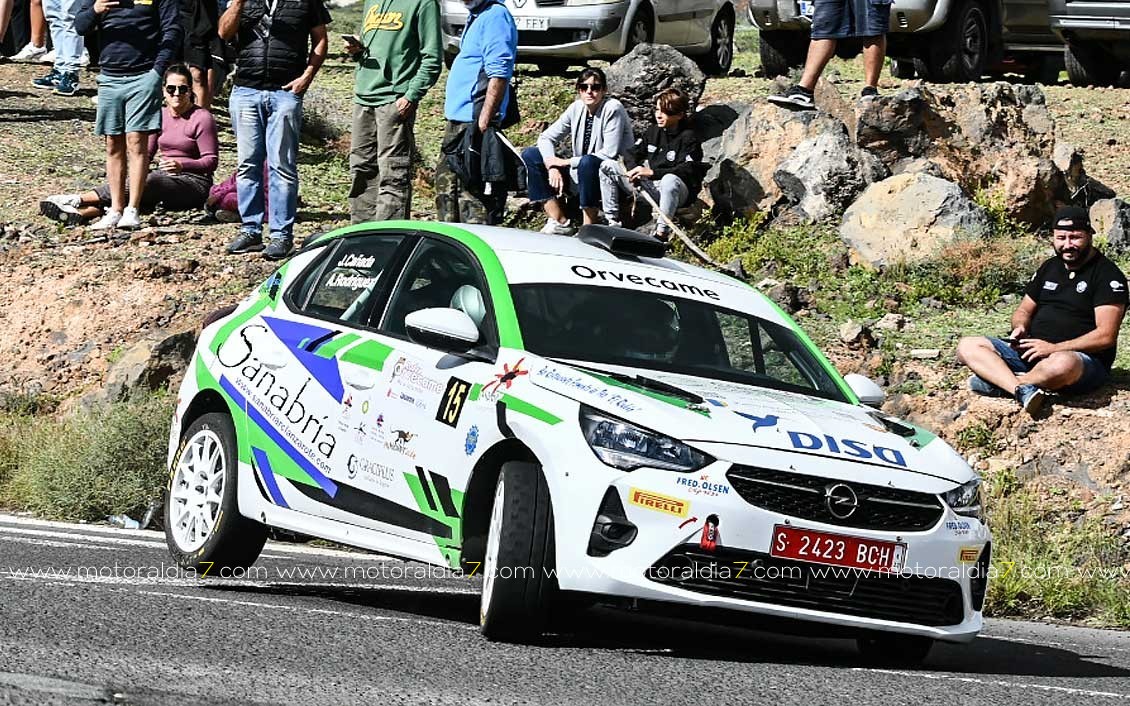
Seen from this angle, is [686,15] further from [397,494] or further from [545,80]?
[397,494]

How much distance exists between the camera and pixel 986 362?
12.0 metres

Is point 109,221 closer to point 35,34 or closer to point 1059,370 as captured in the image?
point 35,34

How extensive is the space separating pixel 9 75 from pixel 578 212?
10.3m

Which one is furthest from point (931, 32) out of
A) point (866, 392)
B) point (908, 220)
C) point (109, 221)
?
point (866, 392)

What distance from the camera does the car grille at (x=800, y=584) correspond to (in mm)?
6836

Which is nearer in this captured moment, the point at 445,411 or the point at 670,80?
the point at 445,411

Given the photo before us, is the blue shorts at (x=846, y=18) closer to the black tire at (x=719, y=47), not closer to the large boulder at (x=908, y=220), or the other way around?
the large boulder at (x=908, y=220)

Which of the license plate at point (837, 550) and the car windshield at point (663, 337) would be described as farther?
the car windshield at point (663, 337)

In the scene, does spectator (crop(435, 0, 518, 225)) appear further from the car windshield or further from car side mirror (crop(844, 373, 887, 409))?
car side mirror (crop(844, 373, 887, 409))

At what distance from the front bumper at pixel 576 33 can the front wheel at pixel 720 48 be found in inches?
88.3

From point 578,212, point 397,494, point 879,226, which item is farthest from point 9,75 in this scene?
point 397,494

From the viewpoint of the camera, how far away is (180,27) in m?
16.2

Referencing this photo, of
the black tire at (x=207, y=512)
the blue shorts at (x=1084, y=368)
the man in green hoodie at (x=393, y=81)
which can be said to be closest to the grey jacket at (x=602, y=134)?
the man in green hoodie at (x=393, y=81)

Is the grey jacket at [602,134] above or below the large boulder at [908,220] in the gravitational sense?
above
